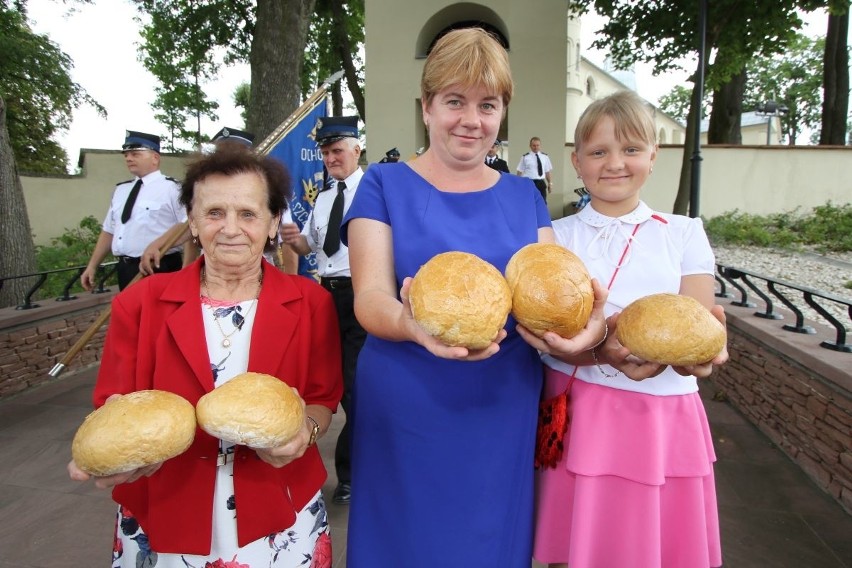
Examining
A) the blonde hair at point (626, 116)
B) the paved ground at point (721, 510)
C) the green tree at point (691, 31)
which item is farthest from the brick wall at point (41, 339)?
the green tree at point (691, 31)

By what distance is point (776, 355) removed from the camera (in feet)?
12.9

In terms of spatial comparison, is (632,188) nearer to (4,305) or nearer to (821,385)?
(821,385)

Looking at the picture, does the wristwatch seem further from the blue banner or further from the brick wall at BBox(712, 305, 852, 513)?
the brick wall at BBox(712, 305, 852, 513)

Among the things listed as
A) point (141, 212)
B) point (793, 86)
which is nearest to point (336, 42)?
point (141, 212)

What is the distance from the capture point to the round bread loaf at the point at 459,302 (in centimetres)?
116

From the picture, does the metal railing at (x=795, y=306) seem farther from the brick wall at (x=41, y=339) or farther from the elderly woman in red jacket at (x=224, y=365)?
the brick wall at (x=41, y=339)

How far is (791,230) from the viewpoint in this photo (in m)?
11.7

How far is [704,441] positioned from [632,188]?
0.85 m

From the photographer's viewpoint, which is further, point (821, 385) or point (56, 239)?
point (56, 239)

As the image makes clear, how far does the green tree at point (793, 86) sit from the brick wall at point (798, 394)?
45760 mm

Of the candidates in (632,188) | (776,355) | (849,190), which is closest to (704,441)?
(632,188)

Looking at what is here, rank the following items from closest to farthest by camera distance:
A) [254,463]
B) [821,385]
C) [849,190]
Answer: [254,463]
[821,385]
[849,190]

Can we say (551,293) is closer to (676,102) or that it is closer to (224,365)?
(224,365)

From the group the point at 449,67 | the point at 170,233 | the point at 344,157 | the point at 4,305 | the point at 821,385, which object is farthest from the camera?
the point at 4,305
